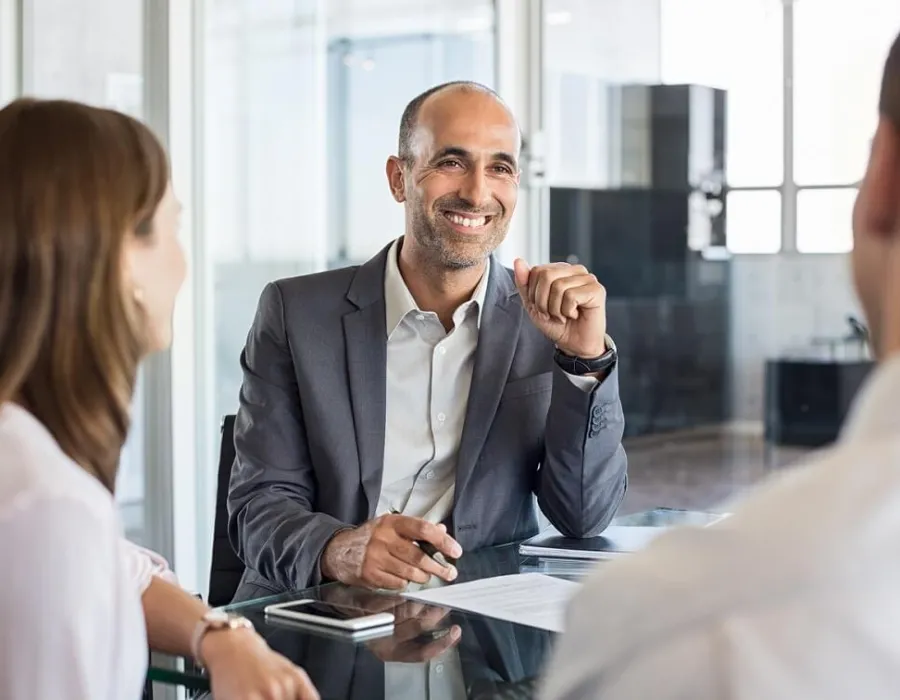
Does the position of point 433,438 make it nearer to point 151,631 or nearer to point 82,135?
point 151,631

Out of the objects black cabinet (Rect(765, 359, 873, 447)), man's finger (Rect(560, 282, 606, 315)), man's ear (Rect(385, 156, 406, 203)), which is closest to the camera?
man's finger (Rect(560, 282, 606, 315))

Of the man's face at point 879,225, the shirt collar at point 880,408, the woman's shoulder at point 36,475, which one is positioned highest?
the man's face at point 879,225


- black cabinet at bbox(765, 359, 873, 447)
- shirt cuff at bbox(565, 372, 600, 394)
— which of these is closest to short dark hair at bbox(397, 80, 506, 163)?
shirt cuff at bbox(565, 372, 600, 394)

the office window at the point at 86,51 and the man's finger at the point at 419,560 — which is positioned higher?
the office window at the point at 86,51

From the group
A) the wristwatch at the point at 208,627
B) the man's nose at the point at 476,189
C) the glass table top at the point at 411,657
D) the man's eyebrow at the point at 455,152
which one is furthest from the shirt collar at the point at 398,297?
the wristwatch at the point at 208,627

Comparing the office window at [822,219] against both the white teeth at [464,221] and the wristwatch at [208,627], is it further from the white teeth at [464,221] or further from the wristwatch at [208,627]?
the wristwatch at [208,627]

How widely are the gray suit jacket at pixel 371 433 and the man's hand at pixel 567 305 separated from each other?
0.22ft

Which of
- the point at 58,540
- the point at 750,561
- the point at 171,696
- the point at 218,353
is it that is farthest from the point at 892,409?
the point at 218,353

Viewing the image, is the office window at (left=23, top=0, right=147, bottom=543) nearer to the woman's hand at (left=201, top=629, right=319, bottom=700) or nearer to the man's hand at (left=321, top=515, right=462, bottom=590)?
the man's hand at (left=321, top=515, right=462, bottom=590)

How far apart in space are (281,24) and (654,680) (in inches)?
137

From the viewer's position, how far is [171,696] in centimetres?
258

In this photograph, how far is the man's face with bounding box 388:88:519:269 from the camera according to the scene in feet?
8.72

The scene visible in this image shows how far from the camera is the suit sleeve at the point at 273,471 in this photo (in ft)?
Result: 7.30

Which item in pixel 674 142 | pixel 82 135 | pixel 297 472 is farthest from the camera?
pixel 674 142
